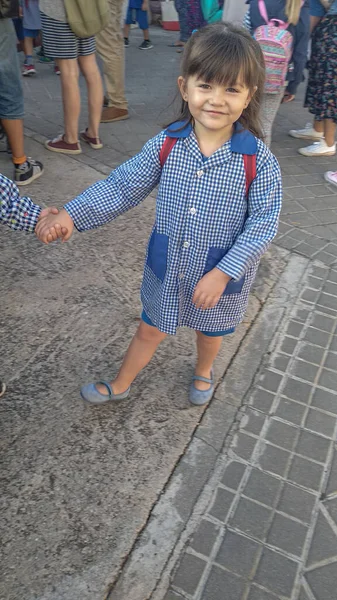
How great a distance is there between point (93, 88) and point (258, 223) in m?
3.21

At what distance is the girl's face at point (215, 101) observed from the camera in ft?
5.99

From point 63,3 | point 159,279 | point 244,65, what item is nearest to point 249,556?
point 159,279

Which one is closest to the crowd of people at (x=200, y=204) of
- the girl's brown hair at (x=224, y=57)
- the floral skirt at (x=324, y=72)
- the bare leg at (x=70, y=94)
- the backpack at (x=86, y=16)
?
the girl's brown hair at (x=224, y=57)

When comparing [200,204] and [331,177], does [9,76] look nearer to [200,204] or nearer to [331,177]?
[200,204]

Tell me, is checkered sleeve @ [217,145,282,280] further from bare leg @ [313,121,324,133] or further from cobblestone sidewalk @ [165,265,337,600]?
bare leg @ [313,121,324,133]

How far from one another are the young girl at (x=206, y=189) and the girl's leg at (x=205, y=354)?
27cm

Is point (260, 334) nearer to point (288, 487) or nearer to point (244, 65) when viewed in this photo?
point (288, 487)

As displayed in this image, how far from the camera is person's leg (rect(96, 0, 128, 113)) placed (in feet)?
16.3

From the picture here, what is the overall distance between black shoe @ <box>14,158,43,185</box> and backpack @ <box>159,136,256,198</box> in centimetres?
241

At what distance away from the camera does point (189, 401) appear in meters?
2.56

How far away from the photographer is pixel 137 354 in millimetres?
2408

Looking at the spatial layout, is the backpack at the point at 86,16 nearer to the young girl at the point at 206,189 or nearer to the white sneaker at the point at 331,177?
the white sneaker at the point at 331,177

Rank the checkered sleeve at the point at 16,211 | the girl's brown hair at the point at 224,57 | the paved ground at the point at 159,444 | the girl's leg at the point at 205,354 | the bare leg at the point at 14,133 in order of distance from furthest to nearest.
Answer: the bare leg at the point at 14,133
the girl's leg at the point at 205,354
the checkered sleeve at the point at 16,211
the paved ground at the point at 159,444
the girl's brown hair at the point at 224,57

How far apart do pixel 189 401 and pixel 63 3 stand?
3081 millimetres
